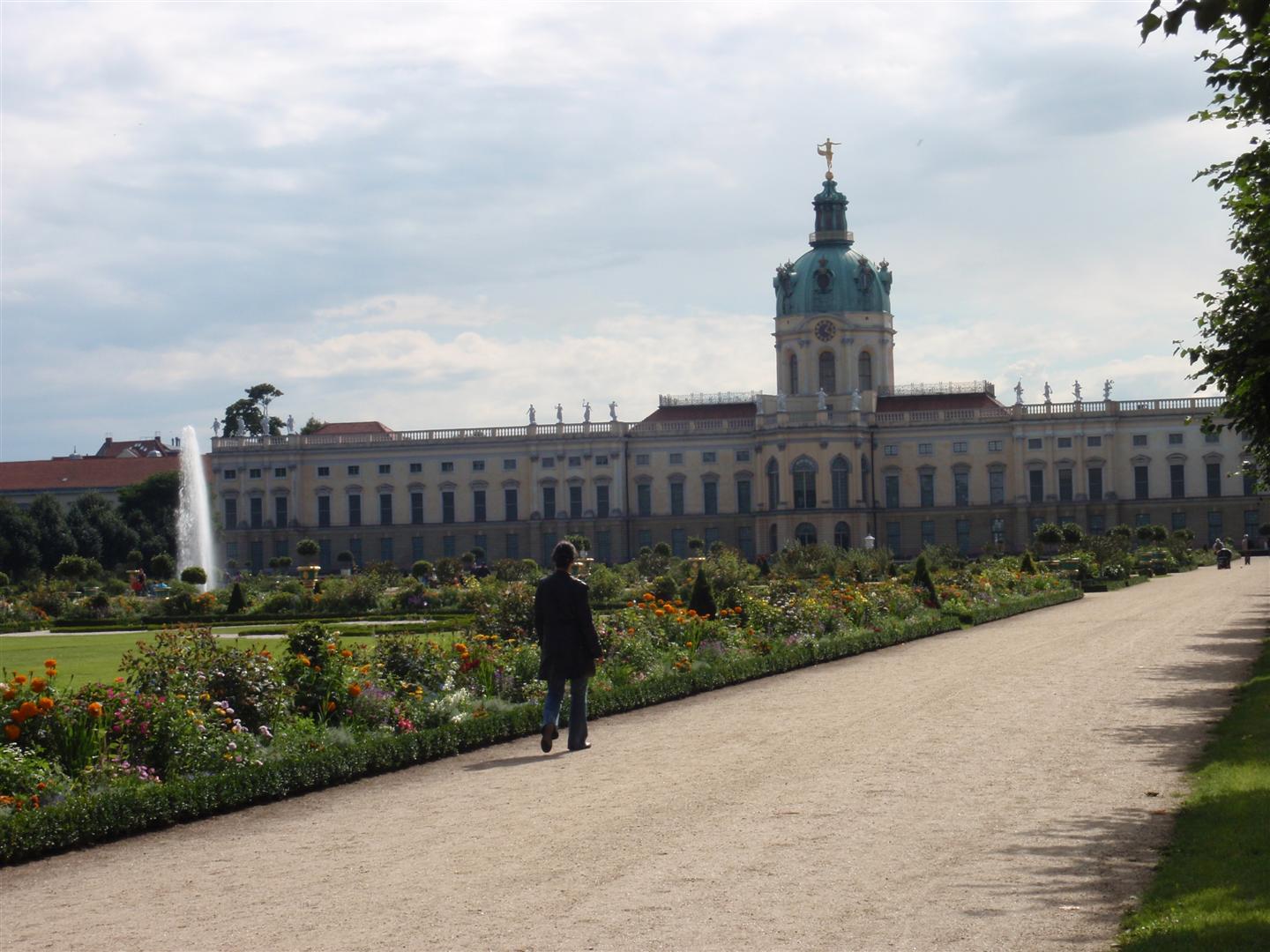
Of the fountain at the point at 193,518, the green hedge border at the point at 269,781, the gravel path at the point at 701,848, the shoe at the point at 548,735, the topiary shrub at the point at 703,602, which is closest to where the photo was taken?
the gravel path at the point at 701,848

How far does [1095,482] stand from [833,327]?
16.1 m

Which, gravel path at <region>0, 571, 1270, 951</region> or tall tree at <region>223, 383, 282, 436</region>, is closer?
gravel path at <region>0, 571, 1270, 951</region>

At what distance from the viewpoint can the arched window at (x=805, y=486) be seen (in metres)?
81.2

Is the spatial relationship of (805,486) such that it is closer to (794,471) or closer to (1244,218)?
(794,471)

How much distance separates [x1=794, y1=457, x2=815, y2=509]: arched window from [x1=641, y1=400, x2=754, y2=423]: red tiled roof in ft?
22.9

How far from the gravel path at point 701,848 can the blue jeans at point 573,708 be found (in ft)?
1.07

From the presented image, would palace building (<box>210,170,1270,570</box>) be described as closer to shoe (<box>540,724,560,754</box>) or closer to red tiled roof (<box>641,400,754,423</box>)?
red tiled roof (<box>641,400,754,423</box>)

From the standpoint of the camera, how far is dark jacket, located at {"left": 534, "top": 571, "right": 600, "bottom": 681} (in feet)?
44.2

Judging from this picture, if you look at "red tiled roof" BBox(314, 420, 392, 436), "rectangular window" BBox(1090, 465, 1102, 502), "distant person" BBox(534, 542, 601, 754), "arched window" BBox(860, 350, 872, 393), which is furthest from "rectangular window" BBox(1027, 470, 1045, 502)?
"distant person" BBox(534, 542, 601, 754)

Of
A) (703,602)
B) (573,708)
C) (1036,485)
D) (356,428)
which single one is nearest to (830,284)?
(1036,485)

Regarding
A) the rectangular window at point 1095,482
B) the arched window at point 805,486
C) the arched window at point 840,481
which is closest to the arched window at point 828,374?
the arched window at point 840,481

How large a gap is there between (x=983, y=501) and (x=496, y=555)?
86.1 feet

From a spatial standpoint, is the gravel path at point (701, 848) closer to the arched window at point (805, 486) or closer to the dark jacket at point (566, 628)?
the dark jacket at point (566, 628)

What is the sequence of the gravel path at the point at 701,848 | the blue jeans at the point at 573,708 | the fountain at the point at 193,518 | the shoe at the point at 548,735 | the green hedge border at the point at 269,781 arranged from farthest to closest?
the fountain at the point at 193,518, the blue jeans at the point at 573,708, the shoe at the point at 548,735, the green hedge border at the point at 269,781, the gravel path at the point at 701,848
